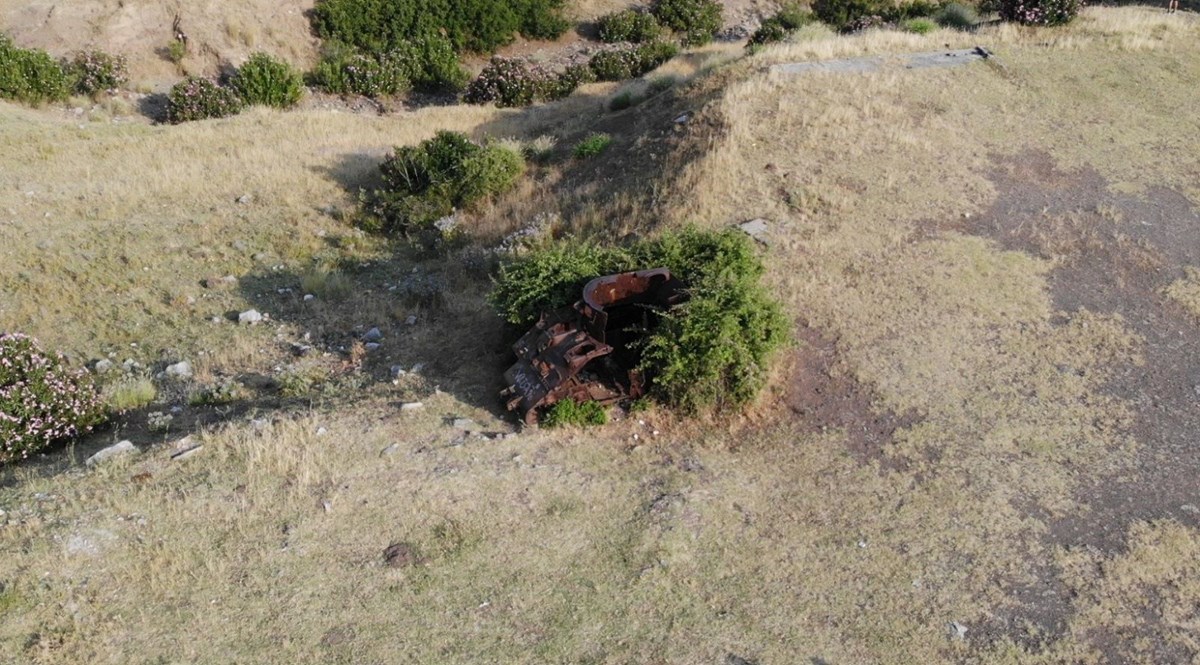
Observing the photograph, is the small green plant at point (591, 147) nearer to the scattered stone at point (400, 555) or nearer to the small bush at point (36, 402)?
the small bush at point (36, 402)

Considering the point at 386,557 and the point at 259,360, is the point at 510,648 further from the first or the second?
the point at 259,360

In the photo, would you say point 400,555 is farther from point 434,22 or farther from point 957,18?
point 434,22

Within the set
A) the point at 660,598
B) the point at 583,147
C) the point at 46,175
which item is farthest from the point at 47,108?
the point at 660,598

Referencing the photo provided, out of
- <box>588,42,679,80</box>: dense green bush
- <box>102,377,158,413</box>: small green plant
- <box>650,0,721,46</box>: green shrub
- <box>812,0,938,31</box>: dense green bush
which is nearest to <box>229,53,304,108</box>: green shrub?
<box>588,42,679,80</box>: dense green bush

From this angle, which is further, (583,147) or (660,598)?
(583,147)

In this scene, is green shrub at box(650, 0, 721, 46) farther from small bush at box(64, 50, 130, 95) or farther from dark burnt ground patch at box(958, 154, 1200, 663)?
dark burnt ground patch at box(958, 154, 1200, 663)

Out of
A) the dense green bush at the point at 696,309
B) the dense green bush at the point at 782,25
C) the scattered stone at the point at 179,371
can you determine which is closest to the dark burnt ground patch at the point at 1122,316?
the dense green bush at the point at 696,309
